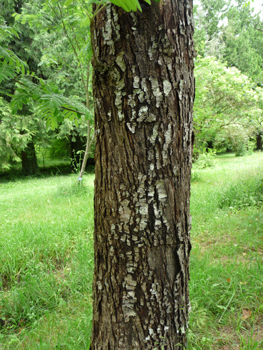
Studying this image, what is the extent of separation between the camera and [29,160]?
619 inches

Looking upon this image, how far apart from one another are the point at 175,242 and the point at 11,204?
5804mm

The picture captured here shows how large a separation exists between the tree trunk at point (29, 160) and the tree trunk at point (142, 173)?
50.9 ft

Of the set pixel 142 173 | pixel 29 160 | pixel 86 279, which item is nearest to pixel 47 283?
pixel 86 279

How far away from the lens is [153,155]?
1.20 meters

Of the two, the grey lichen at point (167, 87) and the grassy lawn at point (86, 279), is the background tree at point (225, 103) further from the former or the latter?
the grey lichen at point (167, 87)

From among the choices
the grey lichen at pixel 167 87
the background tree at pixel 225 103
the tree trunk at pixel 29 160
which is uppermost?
the background tree at pixel 225 103

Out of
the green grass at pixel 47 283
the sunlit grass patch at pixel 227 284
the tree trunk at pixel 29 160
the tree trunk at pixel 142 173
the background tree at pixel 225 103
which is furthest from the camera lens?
the tree trunk at pixel 29 160

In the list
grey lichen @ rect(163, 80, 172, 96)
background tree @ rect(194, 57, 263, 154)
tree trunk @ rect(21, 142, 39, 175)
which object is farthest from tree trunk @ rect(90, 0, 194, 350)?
tree trunk @ rect(21, 142, 39, 175)

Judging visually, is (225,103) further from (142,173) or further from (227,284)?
(142,173)

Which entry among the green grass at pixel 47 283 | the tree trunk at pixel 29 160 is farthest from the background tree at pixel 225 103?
the tree trunk at pixel 29 160

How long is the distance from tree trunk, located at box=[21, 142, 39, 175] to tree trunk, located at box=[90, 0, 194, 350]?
15502 millimetres

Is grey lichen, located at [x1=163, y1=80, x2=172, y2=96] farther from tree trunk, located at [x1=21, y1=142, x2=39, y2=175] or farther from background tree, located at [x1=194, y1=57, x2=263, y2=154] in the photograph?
tree trunk, located at [x1=21, y1=142, x2=39, y2=175]

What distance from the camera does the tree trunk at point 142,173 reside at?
1.11 m

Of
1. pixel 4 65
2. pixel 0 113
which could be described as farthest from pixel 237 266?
pixel 0 113
